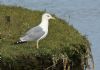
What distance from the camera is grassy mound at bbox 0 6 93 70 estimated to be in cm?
1104

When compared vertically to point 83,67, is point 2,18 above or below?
above

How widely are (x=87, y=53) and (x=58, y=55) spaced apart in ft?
3.77

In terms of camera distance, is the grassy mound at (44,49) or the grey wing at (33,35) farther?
the grey wing at (33,35)

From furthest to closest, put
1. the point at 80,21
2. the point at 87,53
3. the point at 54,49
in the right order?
Answer: the point at 80,21 → the point at 87,53 → the point at 54,49

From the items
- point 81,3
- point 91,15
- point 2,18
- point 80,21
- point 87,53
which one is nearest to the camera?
point 87,53

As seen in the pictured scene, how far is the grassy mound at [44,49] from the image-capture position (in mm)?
11039

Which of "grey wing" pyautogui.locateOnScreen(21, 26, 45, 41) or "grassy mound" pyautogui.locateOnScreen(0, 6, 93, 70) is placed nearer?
"grassy mound" pyautogui.locateOnScreen(0, 6, 93, 70)

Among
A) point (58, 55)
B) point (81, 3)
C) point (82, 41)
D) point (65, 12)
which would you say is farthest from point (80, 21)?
point (58, 55)

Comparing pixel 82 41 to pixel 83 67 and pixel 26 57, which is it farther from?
pixel 26 57

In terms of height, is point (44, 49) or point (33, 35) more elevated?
point (33, 35)

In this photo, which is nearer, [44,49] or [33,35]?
[44,49]

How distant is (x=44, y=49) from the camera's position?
1157cm

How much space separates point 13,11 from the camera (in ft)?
50.9

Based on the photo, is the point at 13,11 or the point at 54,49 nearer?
the point at 54,49
